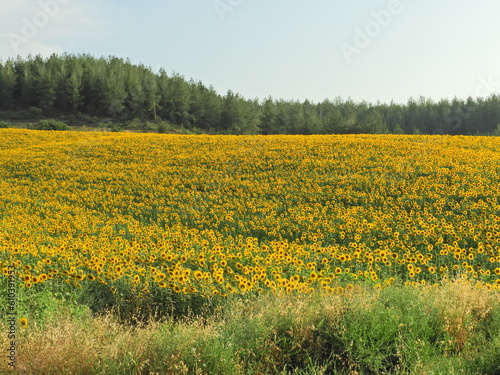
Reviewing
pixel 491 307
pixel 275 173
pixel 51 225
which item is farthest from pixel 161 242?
pixel 275 173

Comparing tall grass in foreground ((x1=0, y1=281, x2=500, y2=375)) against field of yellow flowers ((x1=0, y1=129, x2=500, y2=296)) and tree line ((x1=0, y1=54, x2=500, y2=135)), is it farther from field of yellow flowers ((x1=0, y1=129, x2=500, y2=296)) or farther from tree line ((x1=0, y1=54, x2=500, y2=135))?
tree line ((x1=0, y1=54, x2=500, y2=135))

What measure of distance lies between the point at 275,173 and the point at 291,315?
13730mm

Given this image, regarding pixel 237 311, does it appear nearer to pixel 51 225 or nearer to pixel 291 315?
pixel 291 315

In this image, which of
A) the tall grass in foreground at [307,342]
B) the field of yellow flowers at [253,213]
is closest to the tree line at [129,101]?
the field of yellow flowers at [253,213]

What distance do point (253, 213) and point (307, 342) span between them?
9152mm

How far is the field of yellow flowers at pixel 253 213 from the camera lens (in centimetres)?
813

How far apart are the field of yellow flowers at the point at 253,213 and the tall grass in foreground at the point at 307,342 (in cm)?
124

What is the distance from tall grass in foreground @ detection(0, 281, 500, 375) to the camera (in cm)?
472

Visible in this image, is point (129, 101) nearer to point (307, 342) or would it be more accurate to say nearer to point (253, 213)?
point (253, 213)

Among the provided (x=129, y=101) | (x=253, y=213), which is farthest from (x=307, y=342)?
(x=129, y=101)

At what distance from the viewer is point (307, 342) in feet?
17.4

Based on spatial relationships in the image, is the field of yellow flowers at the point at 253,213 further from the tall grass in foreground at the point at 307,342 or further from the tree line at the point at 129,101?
the tree line at the point at 129,101

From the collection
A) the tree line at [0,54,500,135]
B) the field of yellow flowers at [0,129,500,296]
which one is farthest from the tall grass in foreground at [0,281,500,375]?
the tree line at [0,54,500,135]

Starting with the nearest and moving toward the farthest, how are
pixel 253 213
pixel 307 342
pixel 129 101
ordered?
pixel 307 342
pixel 253 213
pixel 129 101
